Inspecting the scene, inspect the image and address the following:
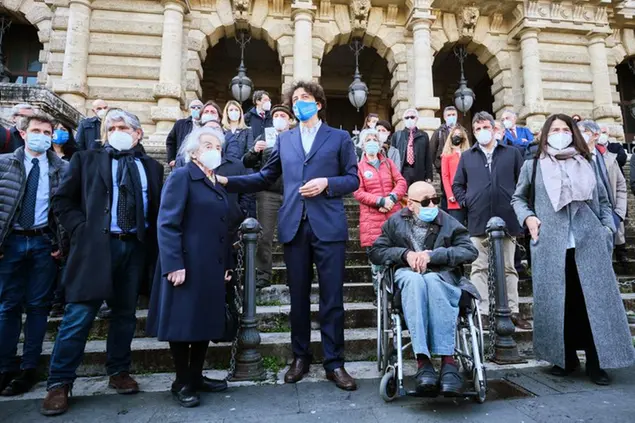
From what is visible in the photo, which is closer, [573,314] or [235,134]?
[573,314]

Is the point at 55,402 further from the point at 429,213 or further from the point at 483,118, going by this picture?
the point at 483,118

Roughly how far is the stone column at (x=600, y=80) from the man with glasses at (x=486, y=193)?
9695 millimetres

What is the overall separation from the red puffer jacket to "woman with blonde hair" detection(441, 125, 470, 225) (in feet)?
2.70

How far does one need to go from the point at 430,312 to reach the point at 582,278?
147cm

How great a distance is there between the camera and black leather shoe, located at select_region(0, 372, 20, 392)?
Result: 3.06 m

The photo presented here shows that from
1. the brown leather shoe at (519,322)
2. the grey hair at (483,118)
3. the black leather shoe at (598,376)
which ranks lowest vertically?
the black leather shoe at (598,376)

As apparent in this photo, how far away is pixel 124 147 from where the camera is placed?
3.24 meters

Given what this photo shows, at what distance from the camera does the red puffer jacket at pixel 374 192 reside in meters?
4.39

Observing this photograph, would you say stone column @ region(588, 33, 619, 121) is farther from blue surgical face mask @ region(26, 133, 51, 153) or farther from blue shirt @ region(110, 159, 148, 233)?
blue surgical face mask @ region(26, 133, 51, 153)

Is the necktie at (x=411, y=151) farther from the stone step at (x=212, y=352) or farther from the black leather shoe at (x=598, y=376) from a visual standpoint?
the black leather shoe at (x=598, y=376)

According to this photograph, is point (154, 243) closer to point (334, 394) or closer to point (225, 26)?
point (334, 394)

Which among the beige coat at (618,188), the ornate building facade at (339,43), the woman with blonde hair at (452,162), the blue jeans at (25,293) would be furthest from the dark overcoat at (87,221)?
the ornate building facade at (339,43)

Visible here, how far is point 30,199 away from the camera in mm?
3270

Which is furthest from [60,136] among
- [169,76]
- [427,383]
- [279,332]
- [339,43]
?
[339,43]
